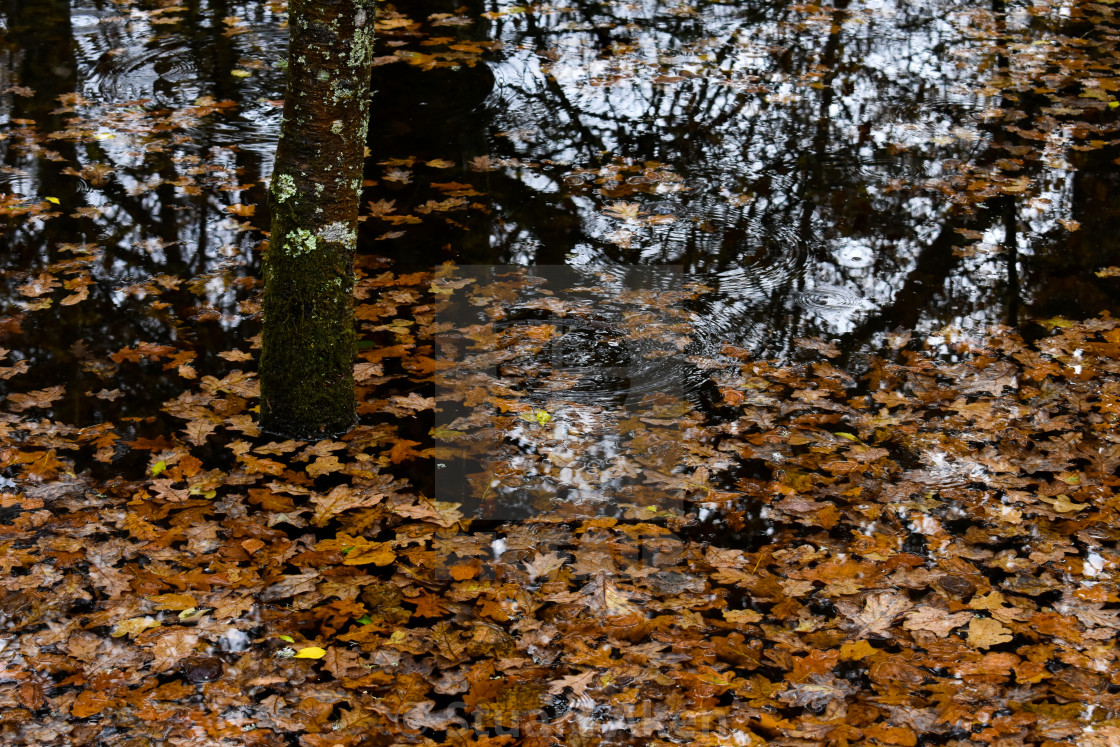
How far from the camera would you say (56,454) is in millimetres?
4352

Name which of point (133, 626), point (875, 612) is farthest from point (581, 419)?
point (133, 626)

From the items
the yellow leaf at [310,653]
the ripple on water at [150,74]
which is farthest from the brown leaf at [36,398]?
the ripple on water at [150,74]

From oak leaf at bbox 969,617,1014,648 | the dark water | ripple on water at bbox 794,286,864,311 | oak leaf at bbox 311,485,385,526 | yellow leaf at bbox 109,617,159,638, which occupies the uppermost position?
the dark water

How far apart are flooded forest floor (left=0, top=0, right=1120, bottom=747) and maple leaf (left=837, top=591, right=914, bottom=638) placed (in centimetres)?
2

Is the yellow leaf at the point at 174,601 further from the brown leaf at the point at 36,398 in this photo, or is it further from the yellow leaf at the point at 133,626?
the brown leaf at the point at 36,398

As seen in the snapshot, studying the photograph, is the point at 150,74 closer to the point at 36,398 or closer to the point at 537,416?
the point at 36,398

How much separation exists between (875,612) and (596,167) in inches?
180

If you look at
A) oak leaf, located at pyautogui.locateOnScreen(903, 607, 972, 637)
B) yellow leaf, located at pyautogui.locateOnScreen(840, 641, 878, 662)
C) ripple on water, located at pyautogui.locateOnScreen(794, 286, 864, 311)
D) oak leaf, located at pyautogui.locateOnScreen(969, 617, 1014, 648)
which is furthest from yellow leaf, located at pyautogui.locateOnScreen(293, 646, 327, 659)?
ripple on water, located at pyautogui.locateOnScreen(794, 286, 864, 311)

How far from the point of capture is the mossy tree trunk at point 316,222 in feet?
13.4

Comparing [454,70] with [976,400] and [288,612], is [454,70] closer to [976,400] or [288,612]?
[976,400]

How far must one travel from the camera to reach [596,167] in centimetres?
730

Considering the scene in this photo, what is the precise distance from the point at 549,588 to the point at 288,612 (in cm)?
104

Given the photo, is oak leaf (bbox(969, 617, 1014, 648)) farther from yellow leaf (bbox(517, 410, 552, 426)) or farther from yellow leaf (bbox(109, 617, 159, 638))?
yellow leaf (bbox(109, 617, 159, 638))

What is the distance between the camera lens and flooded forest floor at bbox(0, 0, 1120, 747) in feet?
10.9
